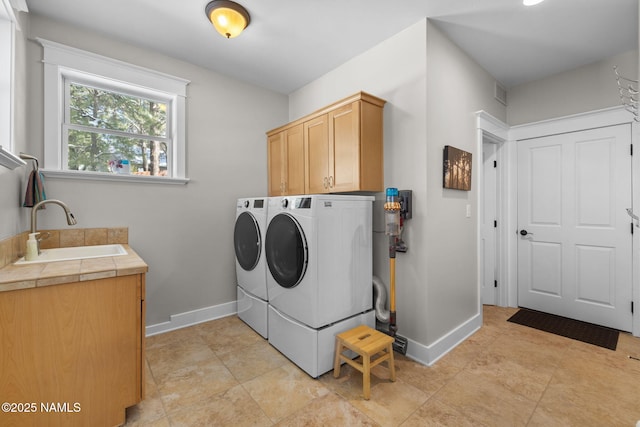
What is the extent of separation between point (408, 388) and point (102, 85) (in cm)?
340

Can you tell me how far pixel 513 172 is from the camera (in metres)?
3.22

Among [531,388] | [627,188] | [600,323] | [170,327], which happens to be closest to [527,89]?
[627,188]

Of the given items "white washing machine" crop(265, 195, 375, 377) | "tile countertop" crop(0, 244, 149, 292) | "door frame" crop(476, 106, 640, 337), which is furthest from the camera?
"door frame" crop(476, 106, 640, 337)

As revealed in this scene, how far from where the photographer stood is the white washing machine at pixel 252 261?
2.43 metres

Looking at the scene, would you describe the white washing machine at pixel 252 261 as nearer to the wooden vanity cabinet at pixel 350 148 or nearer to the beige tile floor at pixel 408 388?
the beige tile floor at pixel 408 388

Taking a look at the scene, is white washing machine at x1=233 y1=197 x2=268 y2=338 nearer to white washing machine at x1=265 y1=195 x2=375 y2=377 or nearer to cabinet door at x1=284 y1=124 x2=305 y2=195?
white washing machine at x1=265 y1=195 x2=375 y2=377

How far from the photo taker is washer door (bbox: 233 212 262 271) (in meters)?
2.49

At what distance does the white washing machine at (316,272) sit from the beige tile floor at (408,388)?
220mm

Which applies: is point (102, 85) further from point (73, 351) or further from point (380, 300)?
point (380, 300)

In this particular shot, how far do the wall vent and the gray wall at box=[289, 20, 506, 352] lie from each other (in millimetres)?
599

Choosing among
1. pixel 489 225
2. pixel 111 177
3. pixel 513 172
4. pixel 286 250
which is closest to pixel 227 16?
pixel 111 177

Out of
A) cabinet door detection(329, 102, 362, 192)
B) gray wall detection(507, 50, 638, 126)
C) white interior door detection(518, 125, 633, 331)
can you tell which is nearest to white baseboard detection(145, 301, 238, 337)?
cabinet door detection(329, 102, 362, 192)

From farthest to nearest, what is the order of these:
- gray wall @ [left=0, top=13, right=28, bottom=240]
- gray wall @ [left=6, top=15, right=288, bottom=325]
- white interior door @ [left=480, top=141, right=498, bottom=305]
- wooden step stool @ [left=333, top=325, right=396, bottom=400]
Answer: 1. white interior door @ [left=480, top=141, right=498, bottom=305]
2. gray wall @ [left=6, top=15, right=288, bottom=325]
3. wooden step stool @ [left=333, top=325, right=396, bottom=400]
4. gray wall @ [left=0, top=13, right=28, bottom=240]

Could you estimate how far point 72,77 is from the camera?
7.43ft
